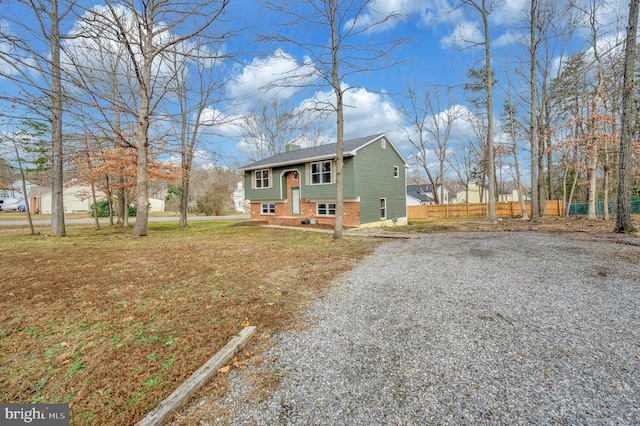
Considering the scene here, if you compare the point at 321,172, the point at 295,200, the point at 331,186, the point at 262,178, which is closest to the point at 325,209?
the point at 331,186

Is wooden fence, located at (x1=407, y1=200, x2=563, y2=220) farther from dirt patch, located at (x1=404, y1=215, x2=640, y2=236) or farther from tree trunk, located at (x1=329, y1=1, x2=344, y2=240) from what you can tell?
tree trunk, located at (x1=329, y1=1, x2=344, y2=240)

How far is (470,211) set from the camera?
24859 mm

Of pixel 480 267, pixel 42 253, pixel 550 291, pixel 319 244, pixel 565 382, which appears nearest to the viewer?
pixel 565 382

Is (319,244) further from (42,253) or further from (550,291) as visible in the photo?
(42,253)

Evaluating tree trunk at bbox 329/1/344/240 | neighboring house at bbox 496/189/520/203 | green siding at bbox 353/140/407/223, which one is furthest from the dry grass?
neighboring house at bbox 496/189/520/203

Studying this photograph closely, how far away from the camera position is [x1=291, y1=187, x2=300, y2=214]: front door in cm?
1725

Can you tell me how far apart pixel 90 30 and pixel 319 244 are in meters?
9.24

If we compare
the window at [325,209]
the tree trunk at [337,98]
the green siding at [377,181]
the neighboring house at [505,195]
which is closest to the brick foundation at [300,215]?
the window at [325,209]

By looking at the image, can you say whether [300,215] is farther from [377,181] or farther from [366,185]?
[377,181]

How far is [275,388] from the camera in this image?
2156 millimetres

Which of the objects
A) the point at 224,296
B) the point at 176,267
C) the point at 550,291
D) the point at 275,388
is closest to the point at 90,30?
the point at 176,267

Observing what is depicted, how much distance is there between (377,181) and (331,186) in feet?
10.4

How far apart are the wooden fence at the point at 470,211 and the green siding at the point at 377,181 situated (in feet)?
29.7

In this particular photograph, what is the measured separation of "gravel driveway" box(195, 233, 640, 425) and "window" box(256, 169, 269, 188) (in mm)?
14936
